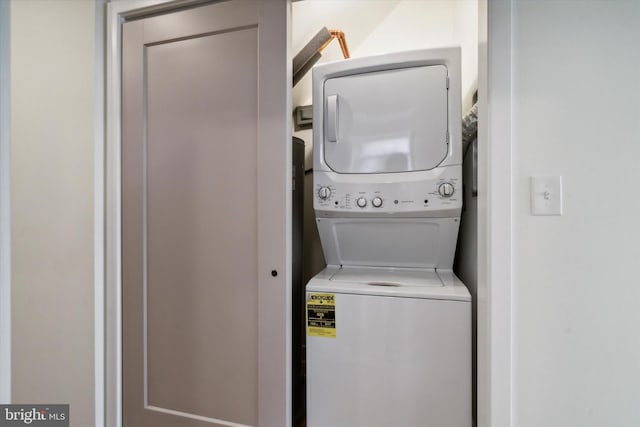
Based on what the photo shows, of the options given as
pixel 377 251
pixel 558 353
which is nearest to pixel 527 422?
pixel 558 353

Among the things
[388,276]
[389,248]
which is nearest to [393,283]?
[388,276]

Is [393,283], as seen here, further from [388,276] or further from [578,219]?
[578,219]

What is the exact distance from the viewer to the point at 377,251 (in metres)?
1.49

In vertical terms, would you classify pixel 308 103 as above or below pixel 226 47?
above

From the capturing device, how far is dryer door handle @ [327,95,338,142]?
1.36 meters

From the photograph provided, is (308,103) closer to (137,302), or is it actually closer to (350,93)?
A: (350,93)

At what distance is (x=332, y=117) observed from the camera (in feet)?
4.50

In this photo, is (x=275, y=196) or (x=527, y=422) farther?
(x=275, y=196)

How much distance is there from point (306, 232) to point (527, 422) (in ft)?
5.37

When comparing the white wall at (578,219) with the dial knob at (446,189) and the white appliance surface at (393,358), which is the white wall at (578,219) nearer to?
the white appliance surface at (393,358)

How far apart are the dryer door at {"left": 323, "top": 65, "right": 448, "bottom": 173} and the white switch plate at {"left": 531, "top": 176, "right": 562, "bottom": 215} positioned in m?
0.44

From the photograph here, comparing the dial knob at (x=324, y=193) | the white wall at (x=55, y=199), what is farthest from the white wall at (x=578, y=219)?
the white wall at (x=55, y=199)

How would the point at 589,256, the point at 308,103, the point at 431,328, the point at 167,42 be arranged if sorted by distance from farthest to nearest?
the point at 308,103 < the point at 167,42 < the point at 431,328 < the point at 589,256

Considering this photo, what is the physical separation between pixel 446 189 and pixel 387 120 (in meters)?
0.45
